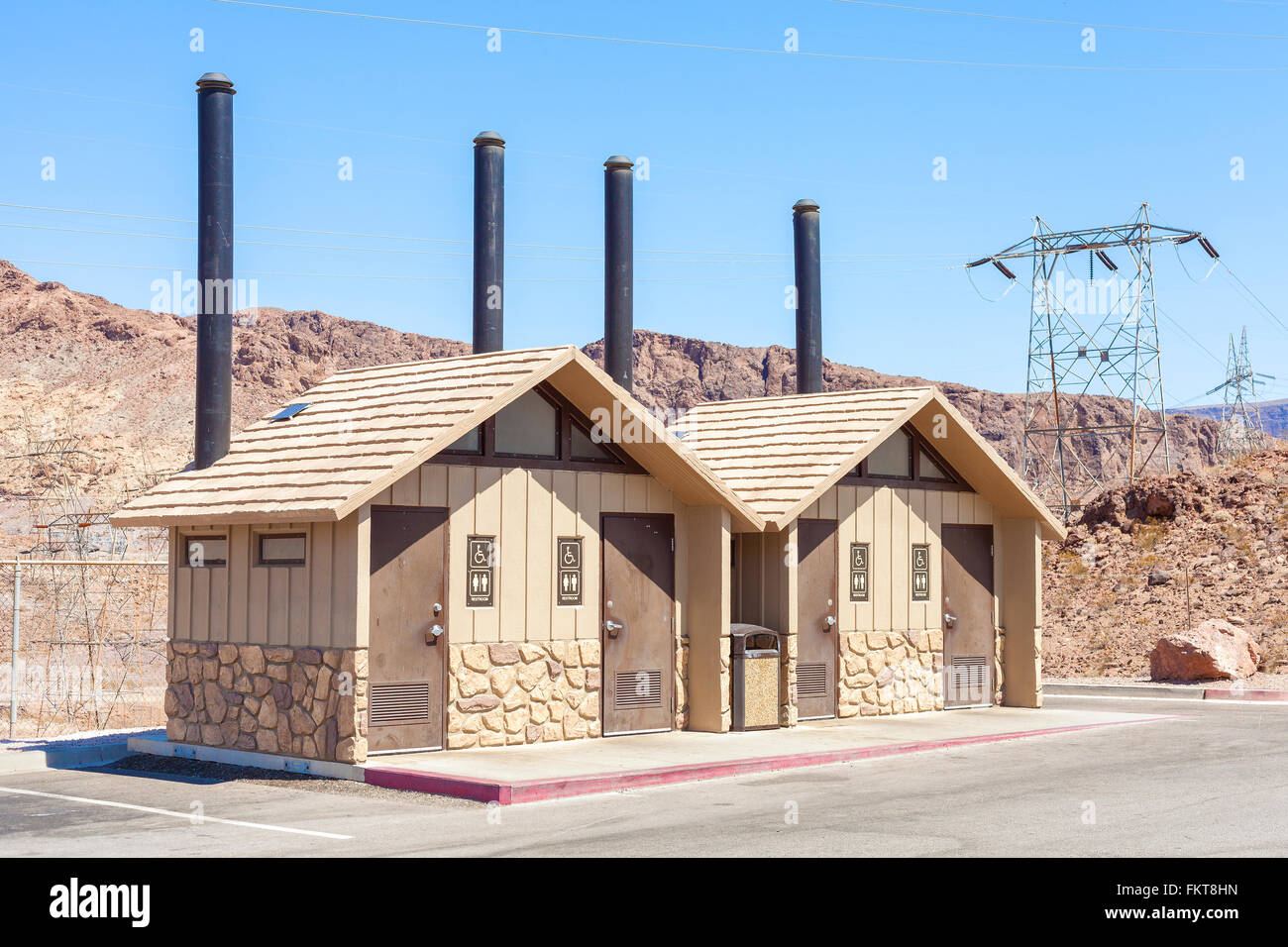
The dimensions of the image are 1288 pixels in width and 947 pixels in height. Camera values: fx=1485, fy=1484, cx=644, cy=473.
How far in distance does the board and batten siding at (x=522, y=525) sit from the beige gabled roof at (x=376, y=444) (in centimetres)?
56

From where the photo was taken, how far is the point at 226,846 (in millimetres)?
10250

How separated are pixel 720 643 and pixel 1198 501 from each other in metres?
26.7

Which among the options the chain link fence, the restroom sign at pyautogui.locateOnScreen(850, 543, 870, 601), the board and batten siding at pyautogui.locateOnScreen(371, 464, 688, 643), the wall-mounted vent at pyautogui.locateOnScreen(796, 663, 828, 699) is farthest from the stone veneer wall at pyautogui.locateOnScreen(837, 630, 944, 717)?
the chain link fence

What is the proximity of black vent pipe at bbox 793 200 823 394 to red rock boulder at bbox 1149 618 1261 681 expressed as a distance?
7.97 m

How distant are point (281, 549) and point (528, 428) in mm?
2973

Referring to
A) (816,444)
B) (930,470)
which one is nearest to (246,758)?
(816,444)

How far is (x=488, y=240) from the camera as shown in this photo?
23.1 meters

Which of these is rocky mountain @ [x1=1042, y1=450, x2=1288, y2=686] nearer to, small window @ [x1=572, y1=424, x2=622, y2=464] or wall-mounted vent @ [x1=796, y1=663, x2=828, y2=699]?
wall-mounted vent @ [x1=796, y1=663, x2=828, y2=699]

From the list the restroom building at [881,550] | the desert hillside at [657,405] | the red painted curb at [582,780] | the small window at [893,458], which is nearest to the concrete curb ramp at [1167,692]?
the desert hillside at [657,405]

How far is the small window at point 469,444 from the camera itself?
15516 mm

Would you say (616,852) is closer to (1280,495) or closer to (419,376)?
(419,376)

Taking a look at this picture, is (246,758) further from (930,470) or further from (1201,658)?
(1201,658)
